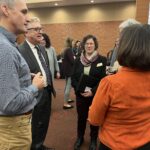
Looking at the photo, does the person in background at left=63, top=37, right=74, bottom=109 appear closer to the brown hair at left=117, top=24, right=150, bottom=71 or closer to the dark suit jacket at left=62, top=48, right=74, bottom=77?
the dark suit jacket at left=62, top=48, right=74, bottom=77

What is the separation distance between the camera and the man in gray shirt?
5.05ft

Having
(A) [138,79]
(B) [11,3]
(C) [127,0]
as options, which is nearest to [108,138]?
(A) [138,79]

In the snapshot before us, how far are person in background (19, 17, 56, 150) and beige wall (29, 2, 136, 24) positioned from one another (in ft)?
31.3

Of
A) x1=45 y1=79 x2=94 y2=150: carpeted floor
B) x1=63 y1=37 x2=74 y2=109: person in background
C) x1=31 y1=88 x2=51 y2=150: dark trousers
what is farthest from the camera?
x1=63 y1=37 x2=74 y2=109: person in background

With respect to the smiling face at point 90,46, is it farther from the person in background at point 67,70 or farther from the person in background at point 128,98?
the person in background at point 67,70

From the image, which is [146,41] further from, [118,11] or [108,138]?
[118,11]

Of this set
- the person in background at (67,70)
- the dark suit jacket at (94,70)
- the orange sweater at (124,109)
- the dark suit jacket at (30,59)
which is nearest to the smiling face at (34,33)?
the dark suit jacket at (30,59)

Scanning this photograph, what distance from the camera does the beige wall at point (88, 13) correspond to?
39.8ft

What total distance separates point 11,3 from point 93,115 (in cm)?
88

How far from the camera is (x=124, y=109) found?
5.54 feet

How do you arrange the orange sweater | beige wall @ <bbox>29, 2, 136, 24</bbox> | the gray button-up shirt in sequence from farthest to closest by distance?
beige wall @ <bbox>29, 2, 136, 24</bbox> → the orange sweater → the gray button-up shirt

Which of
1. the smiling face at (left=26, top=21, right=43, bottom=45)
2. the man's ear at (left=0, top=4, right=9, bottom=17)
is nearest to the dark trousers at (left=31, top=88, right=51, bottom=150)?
the smiling face at (left=26, top=21, right=43, bottom=45)

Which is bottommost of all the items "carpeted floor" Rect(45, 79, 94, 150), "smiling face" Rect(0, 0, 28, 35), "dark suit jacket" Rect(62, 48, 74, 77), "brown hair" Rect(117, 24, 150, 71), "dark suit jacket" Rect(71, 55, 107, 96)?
"carpeted floor" Rect(45, 79, 94, 150)

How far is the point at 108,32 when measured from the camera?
1296 centimetres
